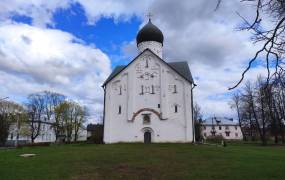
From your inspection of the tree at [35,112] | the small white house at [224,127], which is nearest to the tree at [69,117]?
the tree at [35,112]

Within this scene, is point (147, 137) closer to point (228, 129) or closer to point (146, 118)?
point (146, 118)

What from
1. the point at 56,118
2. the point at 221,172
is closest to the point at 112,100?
the point at 56,118

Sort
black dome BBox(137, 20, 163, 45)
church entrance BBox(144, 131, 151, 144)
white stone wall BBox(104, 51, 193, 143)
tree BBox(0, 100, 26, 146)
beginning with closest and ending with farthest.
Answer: white stone wall BBox(104, 51, 193, 143) → church entrance BBox(144, 131, 151, 144) → black dome BBox(137, 20, 163, 45) → tree BBox(0, 100, 26, 146)

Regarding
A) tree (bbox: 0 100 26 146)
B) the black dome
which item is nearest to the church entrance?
the black dome

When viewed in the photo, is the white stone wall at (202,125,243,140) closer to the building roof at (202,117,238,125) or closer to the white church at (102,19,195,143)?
the building roof at (202,117,238,125)

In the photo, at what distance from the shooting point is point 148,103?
36812mm

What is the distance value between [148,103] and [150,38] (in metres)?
10.6

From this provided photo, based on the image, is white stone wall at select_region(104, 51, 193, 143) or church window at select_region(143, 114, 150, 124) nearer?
white stone wall at select_region(104, 51, 193, 143)

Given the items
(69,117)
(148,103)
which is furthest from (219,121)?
(148,103)

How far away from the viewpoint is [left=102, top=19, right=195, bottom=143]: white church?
35.7 metres

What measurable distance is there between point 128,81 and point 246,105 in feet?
80.5

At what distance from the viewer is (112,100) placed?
3797 cm

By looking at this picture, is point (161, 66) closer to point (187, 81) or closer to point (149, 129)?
point (187, 81)

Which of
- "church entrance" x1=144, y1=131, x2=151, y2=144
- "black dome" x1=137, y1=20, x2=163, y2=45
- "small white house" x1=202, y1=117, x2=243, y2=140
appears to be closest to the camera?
"church entrance" x1=144, y1=131, x2=151, y2=144
